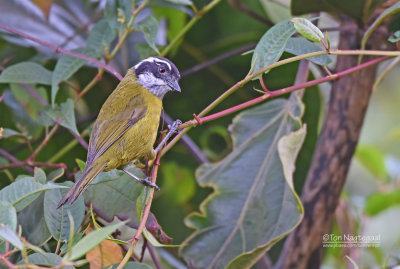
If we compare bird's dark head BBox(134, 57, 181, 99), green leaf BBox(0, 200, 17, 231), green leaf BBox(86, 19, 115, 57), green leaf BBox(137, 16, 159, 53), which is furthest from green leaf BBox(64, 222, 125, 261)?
bird's dark head BBox(134, 57, 181, 99)

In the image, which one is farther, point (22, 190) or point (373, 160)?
point (373, 160)

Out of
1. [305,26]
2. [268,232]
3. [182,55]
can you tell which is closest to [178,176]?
[182,55]

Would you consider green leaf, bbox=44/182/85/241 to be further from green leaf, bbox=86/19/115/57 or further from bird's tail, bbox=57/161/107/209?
green leaf, bbox=86/19/115/57

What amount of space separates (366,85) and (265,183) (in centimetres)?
46

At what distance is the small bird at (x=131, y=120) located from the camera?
4.91 feet

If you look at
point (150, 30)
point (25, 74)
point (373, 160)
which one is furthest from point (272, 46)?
point (373, 160)

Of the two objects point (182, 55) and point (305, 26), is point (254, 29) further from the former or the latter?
point (305, 26)

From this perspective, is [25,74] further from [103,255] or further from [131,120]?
[103,255]

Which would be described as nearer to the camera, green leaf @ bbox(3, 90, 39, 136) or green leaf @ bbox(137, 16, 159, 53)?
green leaf @ bbox(137, 16, 159, 53)

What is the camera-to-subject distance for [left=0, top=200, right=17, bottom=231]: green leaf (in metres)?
0.86

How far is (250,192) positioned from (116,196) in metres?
0.47

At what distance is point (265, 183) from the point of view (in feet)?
5.42

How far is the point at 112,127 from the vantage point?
1561 millimetres

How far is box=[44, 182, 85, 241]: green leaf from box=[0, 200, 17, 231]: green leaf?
0.22m
